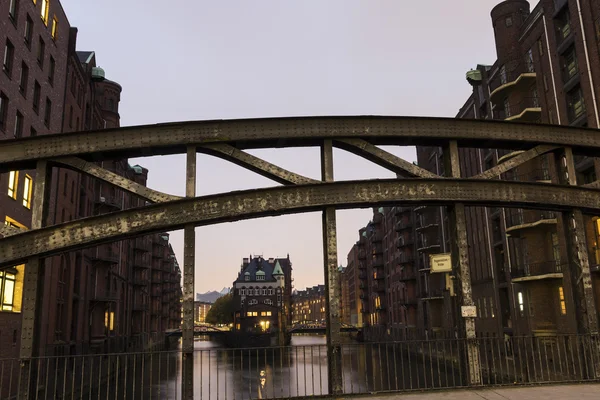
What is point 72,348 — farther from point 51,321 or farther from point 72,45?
point 72,45

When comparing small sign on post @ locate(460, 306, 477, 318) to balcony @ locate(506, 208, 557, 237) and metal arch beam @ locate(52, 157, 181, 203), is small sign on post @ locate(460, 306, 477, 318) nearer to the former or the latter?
metal arch beam @ locate(52, 157, 181, 203)

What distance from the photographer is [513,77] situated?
34312mm

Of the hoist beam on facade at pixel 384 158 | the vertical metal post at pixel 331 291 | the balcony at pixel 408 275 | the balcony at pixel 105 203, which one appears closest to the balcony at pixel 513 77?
the hoist beam on facade at pixel 384 158

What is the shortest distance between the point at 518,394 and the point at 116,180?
8.29 metres

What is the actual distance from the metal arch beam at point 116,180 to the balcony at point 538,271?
2539 centimetres

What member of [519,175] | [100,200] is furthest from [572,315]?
[100,200]

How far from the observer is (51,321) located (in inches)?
1150

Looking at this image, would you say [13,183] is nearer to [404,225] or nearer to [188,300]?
[188,300]

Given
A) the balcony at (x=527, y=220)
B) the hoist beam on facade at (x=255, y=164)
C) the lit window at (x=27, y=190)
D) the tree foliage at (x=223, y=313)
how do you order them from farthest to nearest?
the tree foliage at (x=223, y=313)
the balcony at (x=527, y=220)
the lit window at (x=27, y=190)
the hoist beam on facade at (x=255, y=164)

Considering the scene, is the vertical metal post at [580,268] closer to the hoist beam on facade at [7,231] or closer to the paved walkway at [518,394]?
the paved walkway at [518,394]

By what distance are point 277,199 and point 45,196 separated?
438 cm

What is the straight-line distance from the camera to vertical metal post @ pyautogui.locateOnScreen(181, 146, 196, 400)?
9516mm

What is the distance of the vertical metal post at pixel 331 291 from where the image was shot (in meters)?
9.76

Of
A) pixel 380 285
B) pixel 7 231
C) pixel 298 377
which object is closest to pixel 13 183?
pixel 7 231
